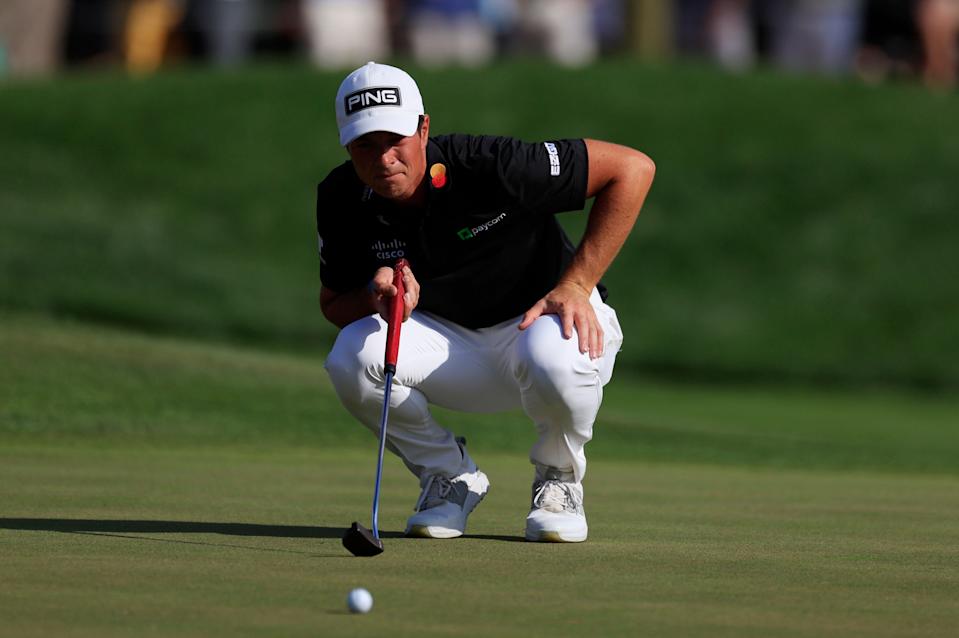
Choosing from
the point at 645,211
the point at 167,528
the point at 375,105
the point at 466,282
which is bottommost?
the point at 167,528

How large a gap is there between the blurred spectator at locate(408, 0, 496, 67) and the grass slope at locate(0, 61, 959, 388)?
78.5 inches

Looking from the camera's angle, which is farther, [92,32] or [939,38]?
[92,32]

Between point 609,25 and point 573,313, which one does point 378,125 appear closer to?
point 573,313

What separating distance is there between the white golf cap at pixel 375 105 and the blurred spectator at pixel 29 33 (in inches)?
768

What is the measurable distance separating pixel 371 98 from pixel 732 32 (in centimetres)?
2151

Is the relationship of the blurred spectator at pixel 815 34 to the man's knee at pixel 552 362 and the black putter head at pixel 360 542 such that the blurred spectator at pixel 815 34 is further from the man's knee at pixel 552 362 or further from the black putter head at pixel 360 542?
the black putter head at pixel 360 542

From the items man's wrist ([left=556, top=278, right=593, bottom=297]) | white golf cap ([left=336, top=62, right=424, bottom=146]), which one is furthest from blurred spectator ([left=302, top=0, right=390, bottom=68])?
white golf cap ([left=336, top=62, right=424, bottom=146])

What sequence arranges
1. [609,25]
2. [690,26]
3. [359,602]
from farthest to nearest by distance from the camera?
1. [690,26]
2. [609,25]
3. [359,602]

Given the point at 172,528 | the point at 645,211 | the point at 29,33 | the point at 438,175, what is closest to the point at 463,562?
the point at 172,528

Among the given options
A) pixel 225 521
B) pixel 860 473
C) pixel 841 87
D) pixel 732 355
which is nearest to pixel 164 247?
pixel 732 355

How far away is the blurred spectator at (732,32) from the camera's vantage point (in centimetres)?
2603

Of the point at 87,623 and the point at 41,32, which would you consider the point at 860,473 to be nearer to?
the point at 87,623

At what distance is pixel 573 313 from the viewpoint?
5.84 m

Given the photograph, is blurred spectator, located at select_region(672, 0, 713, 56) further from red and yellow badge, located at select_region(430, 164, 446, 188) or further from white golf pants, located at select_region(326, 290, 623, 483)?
red and yellow badge, located at select_region(430, 164, 446, 188)
